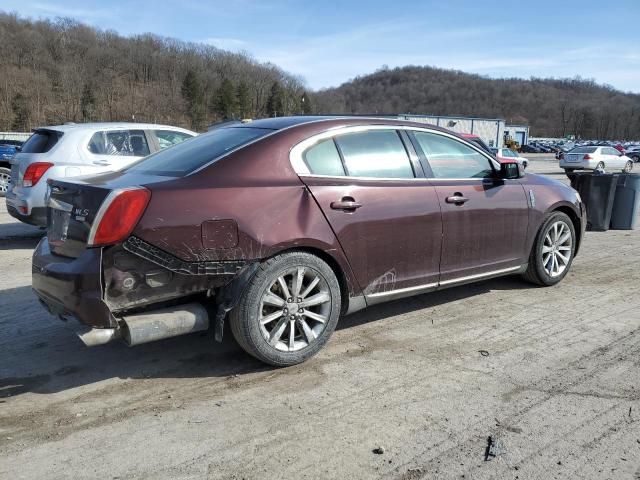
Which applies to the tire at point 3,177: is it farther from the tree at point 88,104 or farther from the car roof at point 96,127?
the tree at point 88,104

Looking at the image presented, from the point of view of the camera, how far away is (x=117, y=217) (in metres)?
3.23

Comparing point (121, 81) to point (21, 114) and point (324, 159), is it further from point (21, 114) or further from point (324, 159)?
point (324, 159)

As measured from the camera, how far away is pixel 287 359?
3.71 meters

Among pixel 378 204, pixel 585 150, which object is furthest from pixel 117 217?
pixel 585 150

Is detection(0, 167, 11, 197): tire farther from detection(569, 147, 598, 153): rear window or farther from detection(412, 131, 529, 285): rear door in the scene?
detection(569, 147, 598, 153): rear window

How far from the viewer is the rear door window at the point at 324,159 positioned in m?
3.92

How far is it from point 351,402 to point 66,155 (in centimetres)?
589

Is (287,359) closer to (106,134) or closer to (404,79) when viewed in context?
(106,134)

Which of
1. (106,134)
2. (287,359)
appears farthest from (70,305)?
(106,134)

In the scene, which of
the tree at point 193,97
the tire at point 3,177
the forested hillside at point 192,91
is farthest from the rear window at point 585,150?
the tree at point 193,97

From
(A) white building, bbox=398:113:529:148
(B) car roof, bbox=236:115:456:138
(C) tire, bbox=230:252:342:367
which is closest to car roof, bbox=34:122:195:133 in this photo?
(B) car roof, bbox=236:115:456:138

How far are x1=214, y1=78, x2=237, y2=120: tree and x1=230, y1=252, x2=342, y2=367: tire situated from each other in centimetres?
11827

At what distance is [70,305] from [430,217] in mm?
2642

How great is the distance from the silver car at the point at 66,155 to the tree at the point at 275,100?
117124 millimetres
